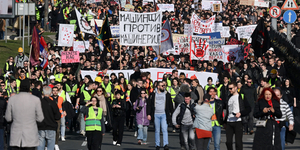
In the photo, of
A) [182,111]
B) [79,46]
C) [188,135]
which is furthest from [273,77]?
[79,46]

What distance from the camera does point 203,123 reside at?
11.9 m

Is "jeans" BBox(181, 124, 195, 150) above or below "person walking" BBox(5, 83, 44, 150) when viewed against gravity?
below

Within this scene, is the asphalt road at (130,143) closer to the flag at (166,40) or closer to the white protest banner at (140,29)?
the white protest banner at (140,29)

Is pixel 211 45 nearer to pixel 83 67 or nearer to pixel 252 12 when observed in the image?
pixel 83 67

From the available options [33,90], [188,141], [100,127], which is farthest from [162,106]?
[33,90]

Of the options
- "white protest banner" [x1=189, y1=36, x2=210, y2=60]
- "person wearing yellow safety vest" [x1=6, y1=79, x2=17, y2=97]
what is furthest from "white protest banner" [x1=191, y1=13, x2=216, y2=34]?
"person wearing yellow safety vest" [x1=6, y1=79, x2=17, y2=97]

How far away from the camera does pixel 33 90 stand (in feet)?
51.8

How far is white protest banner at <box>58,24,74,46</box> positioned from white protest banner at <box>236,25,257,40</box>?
844 centimetres

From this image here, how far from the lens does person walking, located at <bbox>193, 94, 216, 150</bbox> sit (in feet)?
39.0

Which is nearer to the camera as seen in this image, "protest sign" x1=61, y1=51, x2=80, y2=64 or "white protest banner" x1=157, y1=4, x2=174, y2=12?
"protest sign" x1=61, y1=51, x2=80, y2=64

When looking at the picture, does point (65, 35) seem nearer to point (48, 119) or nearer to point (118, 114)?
point (118, 114)

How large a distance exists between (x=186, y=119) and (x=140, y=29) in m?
9.89

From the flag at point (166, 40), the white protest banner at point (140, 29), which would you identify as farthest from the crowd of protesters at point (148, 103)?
the flag at point (166, 40)

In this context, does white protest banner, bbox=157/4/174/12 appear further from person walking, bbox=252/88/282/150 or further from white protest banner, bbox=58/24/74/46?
person walking, bbox=252/88/282/150
